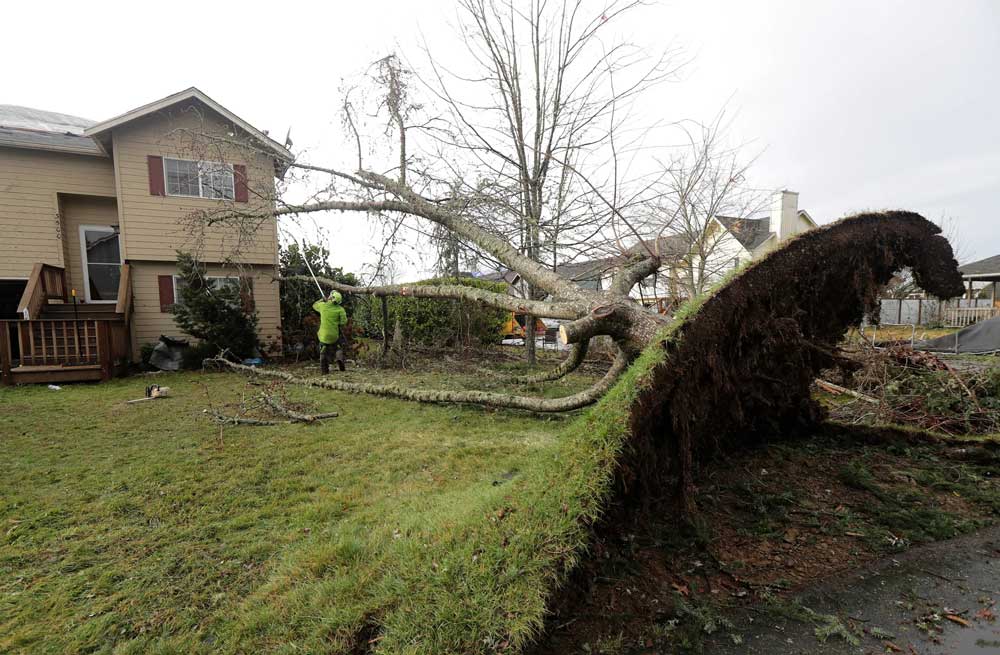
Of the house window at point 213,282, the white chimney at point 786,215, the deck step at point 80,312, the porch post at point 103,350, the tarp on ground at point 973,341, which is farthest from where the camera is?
the white chimney at point 786,215

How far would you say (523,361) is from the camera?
959 cm

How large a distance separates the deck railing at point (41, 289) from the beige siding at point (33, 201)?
61 centimetres

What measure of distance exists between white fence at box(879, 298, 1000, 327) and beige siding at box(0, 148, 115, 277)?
26906 mm

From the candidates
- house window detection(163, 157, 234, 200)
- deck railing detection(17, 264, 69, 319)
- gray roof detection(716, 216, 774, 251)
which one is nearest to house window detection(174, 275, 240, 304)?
house window detection(163, 157, 234, 200)

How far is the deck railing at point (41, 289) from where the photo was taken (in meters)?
8.45

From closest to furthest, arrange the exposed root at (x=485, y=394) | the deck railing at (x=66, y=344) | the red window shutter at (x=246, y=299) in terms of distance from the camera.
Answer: the exposed root at (x=485, y=394), the deck railing at (x=66, y=344), the red window shutter at (x=246, y=299)

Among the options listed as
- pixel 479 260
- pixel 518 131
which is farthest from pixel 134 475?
pixel 518 131

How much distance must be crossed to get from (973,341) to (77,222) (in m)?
20.9

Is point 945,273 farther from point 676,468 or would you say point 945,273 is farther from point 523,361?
point 523,361

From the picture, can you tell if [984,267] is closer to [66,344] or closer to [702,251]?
[702,251]

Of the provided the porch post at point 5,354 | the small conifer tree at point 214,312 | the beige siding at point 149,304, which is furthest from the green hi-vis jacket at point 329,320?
the porch post at point 5,354

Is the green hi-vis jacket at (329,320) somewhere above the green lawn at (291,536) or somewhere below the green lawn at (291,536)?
above

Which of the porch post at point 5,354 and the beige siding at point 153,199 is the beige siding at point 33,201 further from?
the porch post at point 5,354

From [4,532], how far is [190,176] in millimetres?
10163
